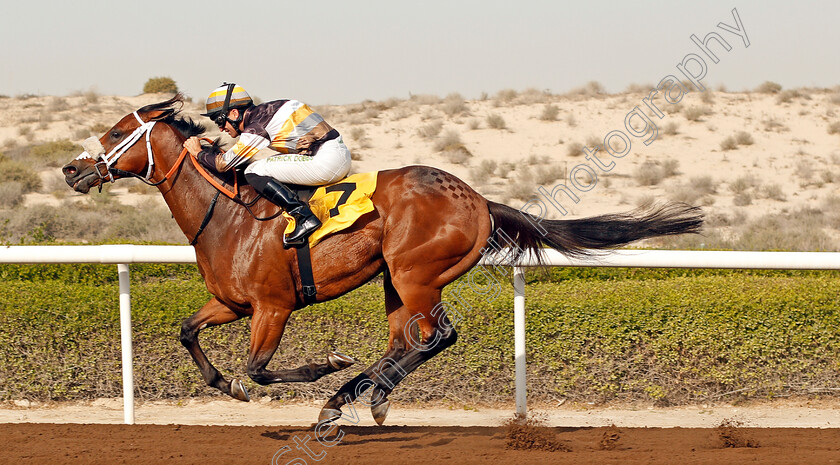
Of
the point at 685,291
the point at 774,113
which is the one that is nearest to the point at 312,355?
the point at 685,291

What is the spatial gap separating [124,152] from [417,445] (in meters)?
2.25

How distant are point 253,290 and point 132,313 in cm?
174

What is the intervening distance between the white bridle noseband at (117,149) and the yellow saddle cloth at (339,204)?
35.0 inches

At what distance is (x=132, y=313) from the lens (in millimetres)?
5898

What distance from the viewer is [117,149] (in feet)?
15.6

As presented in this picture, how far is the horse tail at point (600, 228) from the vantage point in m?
4.98

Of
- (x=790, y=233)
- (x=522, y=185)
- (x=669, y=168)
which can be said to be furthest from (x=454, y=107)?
(x=790, y=233)

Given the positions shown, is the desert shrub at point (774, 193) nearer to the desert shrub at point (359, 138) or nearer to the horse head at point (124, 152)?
the desert shrub at point (359, 138)

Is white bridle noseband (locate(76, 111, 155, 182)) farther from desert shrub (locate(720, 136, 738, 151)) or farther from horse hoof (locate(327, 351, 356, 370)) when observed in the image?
desert shrub (locate(720, 136, 738, 151))

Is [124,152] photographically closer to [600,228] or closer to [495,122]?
[600,228]

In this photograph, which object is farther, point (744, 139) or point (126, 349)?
point (744, 139)

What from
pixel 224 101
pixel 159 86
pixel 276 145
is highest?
pixel 224 101

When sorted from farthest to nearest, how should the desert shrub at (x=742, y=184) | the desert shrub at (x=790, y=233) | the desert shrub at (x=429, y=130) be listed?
the desert shrub at (x=429, y=130) < the desert shrub at (x=742, y=184) < the desert shrub at (x=790, y=233)

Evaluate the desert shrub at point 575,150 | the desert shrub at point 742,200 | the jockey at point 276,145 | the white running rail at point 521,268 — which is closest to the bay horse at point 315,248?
the jockey at point 276,145
